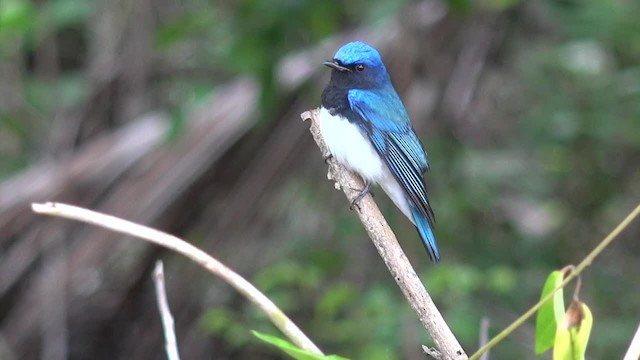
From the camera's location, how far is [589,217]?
20.2 ft

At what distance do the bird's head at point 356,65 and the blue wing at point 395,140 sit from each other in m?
0.05

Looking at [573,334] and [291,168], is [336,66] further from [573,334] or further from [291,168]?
[573,334]

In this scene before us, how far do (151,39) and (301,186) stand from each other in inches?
42.1

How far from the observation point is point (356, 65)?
160 inches

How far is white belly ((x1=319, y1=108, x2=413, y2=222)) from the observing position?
3688mm

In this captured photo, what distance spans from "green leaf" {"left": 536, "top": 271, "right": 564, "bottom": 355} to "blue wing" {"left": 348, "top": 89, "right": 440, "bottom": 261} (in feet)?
5.92

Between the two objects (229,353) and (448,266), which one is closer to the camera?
(448,266)

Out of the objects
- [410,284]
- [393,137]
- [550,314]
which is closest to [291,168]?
[393,137]

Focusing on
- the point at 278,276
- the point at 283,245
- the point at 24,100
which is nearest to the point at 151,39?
the point at 24,100

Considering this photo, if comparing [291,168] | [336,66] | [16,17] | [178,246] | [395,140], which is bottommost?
[291,168]

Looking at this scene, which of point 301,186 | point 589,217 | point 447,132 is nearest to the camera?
point 447,132

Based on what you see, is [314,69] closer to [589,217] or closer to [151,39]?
[151,39]

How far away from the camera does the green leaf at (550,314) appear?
A: 73.7 inches

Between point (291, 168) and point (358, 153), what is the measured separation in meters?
1.31
